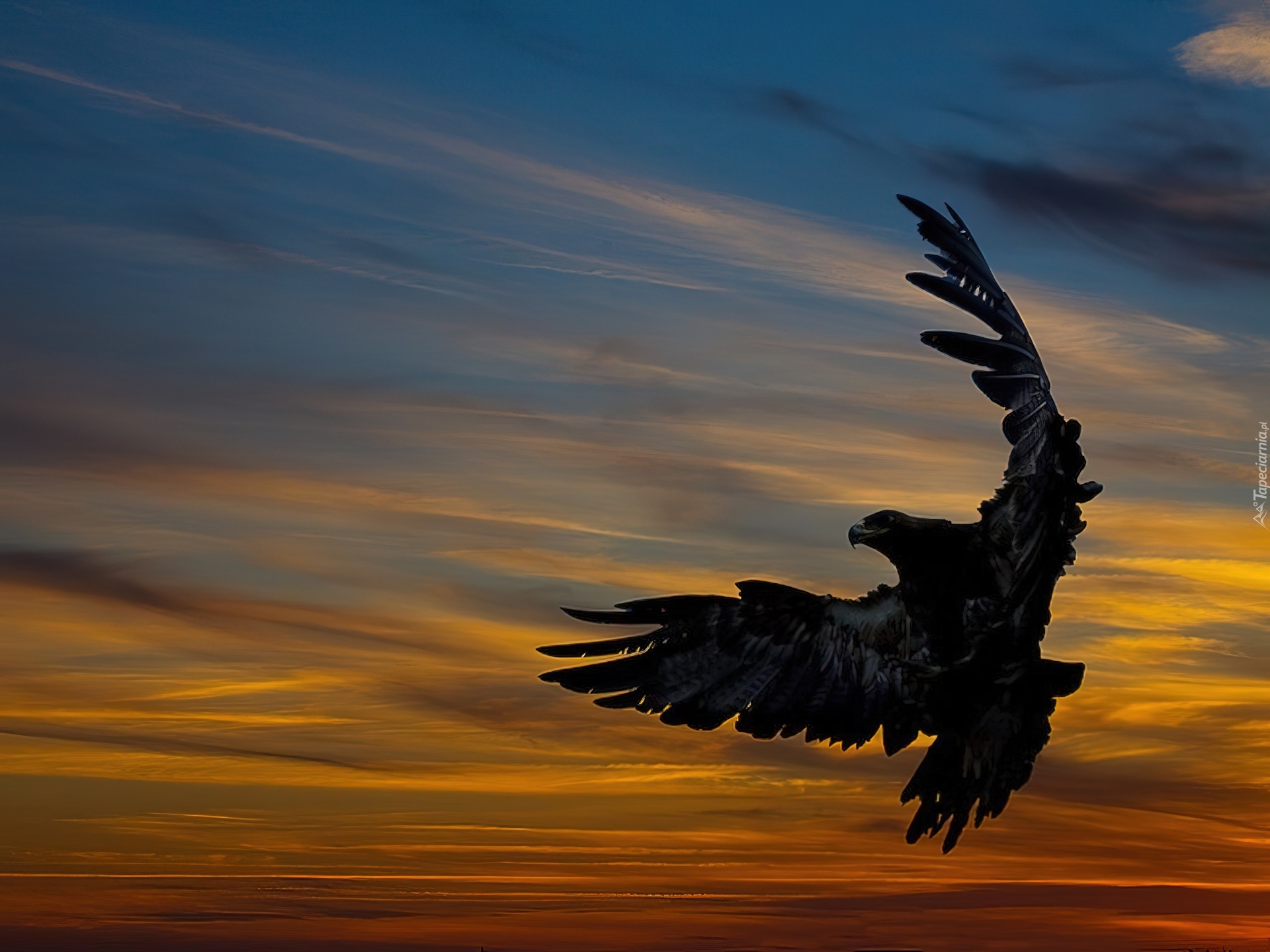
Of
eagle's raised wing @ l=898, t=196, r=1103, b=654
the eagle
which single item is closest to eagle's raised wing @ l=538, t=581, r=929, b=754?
the eagle

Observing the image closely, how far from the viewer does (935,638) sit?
17.0m

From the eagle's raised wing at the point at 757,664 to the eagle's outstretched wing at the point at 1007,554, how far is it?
77 cm

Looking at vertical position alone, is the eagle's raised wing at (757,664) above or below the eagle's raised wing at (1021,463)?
below

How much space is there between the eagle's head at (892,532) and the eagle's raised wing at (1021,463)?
2.08 ft

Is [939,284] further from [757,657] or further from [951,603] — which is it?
[757,657]

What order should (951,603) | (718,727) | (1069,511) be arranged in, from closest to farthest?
1. (1069,511)
2. (951,603)
3. (718,727)

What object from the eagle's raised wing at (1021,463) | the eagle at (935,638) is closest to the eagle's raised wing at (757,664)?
the eagle at (935,638)

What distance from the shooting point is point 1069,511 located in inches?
608

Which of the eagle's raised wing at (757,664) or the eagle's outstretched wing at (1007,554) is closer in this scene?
the eagle's outstretched wing at (1007,554)

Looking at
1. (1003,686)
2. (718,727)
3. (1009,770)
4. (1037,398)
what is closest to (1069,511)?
(1037,398)

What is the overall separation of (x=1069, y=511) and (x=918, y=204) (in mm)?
3644

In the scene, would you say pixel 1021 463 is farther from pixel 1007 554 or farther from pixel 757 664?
pixel 757 664

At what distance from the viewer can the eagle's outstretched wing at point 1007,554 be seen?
1539 centimetres

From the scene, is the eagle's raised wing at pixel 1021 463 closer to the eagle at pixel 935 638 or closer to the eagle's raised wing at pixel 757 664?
the eagle at pixel 935 638
